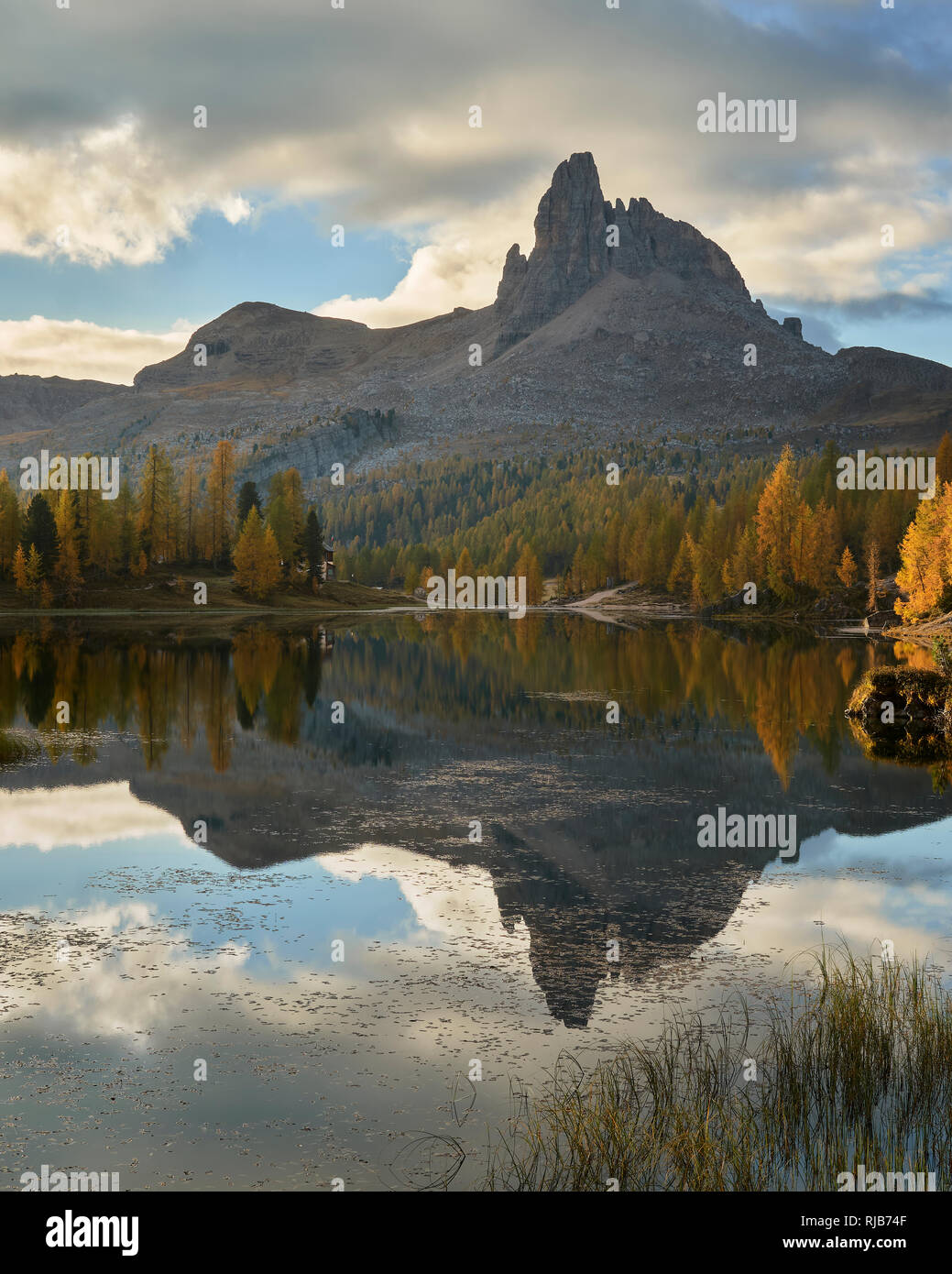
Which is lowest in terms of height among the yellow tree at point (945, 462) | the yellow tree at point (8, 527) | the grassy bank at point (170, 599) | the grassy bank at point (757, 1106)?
the grassy bank at point (757, 1106)

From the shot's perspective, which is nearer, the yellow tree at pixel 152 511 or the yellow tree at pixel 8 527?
the yellow tree at pixel 8 527

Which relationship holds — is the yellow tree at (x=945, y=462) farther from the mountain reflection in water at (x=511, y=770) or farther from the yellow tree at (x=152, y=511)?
the yellow tree at (x=152, y=511)

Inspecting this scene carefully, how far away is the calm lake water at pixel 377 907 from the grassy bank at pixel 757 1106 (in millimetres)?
650

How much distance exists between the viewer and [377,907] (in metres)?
18.9

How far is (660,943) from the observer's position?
1688 centimetres

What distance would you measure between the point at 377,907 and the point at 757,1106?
9.01m

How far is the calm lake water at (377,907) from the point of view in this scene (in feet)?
37.2

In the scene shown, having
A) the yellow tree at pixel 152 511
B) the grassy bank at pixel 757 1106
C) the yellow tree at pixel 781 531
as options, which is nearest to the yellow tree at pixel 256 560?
the yellow tree at pixel 152 511

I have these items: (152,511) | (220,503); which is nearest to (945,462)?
(220,503)

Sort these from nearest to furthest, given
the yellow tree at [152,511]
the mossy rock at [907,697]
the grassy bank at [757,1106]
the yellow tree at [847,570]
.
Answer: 1. the grassy bank at [757,1106]
2. the mossy rock at [907,697]
3. the yellow tree at [152,511]
4. the yellow tree at [847,570]

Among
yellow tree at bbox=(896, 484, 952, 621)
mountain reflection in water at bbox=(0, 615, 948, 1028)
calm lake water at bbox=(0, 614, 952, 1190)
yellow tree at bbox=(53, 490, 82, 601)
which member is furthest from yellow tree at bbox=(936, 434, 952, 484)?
calm lake water at bbox=(0, 614, 952, 1190)

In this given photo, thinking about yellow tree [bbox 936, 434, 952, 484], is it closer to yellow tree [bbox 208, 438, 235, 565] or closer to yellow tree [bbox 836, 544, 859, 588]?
yellow tree [bbox 836, 544, 859, 588]

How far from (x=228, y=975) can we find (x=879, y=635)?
320ft

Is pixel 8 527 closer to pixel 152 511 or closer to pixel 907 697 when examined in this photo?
pixel 152 511
